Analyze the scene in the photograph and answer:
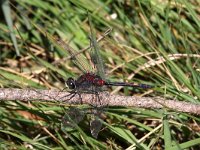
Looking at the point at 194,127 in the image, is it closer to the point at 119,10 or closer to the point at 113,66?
the point at 113,66

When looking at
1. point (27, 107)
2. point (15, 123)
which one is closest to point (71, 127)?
point (27, 107)

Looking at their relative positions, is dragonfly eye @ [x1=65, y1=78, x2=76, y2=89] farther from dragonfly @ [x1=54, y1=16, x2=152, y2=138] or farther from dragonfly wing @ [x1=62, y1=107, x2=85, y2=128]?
dragonfly wing @ [x1=62, y1=107, x2=85, y2=128]

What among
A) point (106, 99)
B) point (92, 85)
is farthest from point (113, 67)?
point (106, 99)

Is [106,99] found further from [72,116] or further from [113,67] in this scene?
[113,67]

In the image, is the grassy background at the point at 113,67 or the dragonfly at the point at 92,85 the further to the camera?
the grassy background at the point at 113,67

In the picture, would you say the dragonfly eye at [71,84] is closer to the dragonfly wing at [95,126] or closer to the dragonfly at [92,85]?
the dragonfly at [92,85]

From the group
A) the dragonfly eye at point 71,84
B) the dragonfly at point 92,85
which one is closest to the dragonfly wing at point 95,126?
the dragonfly at point 92,85

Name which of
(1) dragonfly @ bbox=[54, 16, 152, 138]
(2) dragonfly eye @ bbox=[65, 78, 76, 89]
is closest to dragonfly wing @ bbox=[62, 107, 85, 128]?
(1) dragonfly @ bbox=[54, 16, 152, 138]
